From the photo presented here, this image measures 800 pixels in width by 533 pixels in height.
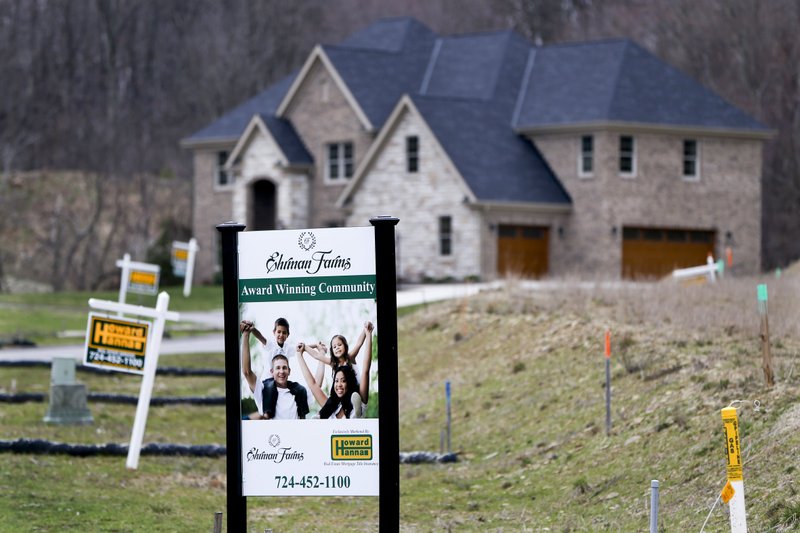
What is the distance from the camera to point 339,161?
5434cm

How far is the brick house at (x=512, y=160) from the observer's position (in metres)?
48.2

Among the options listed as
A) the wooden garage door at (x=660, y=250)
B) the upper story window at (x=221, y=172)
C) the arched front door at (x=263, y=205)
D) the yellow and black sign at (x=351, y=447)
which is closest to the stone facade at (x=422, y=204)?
the wooden garage door at (x=660, y=250)

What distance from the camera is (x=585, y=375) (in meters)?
20.8

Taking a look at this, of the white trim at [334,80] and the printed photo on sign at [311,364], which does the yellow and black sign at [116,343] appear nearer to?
the printed photo on sign at [311,364]

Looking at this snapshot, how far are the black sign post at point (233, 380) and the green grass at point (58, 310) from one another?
2387 centimetres

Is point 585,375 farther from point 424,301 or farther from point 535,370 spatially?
point 424,301

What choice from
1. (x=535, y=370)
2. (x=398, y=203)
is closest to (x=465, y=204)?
(x=398, y=203)

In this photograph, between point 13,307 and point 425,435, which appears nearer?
point 425,435

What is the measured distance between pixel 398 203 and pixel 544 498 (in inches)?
1348

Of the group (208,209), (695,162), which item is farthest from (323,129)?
(695,162)

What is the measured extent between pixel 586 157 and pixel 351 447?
39.6 m

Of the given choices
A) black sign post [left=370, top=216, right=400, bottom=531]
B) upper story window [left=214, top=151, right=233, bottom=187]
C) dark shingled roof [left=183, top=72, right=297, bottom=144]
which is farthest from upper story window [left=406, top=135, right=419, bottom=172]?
black sign post [left=370, top=216, right=400, bottom=531]

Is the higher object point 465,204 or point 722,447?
point 465,204

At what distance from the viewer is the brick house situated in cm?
4822
